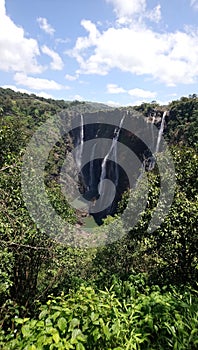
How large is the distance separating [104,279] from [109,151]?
158 ft

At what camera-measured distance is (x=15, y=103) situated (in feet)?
230

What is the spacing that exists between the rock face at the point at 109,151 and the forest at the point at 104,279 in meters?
33.2

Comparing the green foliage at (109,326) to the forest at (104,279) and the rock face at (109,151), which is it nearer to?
the forest at (104,279)

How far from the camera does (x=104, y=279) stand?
754cm

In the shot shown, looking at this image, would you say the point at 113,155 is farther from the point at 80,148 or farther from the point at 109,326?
the point at 109,326

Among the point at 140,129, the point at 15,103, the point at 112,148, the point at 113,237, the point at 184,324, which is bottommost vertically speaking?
the point at 113,237

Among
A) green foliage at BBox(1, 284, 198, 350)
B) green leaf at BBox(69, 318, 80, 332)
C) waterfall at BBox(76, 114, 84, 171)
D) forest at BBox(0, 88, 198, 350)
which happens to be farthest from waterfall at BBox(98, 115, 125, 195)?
green leaf at BBox(69, 318, 80, 332)

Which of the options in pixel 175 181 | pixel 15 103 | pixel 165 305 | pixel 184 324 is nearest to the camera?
pixel 184 324

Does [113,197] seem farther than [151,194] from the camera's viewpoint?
Yes

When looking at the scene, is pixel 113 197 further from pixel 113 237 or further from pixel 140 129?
pixel 113 237

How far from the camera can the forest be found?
196 centimetres

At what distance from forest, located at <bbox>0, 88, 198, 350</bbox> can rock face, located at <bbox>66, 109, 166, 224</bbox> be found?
33.2 metres

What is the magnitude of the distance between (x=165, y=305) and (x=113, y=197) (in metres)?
51.3

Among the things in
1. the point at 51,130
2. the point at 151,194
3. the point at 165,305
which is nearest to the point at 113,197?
the point at 51,130
